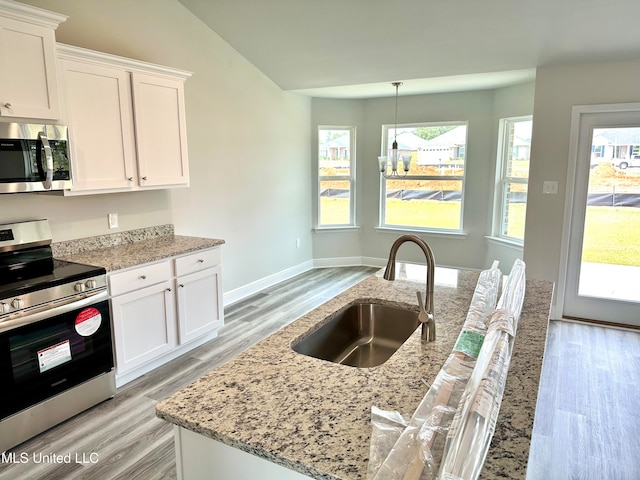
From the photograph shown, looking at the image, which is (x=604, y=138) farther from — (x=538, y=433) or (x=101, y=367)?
(x=101, y=367)

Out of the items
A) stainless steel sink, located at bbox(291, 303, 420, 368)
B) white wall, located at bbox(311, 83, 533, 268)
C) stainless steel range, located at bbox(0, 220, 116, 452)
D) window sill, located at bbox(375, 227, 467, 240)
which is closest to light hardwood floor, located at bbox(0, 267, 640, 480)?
stainless steel range, located at bbox(0, 220, 116, 452)

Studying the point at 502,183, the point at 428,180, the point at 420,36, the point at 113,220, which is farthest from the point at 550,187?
the point at 113,220

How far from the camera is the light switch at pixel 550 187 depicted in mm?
4078

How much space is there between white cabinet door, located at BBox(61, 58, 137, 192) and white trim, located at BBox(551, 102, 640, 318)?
388 centimetres

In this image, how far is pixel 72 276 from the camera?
2439mm

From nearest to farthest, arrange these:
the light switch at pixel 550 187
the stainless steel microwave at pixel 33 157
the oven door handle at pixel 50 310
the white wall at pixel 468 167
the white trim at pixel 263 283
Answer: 1. the oven door handle at pixel 50 310
2. the stainless steel microwave at pixel 33 157
3. the light switch at pixel 550 187
4. the white trim at pixel 263 283
5. the white wall at pixel 468 167

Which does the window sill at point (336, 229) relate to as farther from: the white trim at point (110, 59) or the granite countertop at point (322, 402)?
the granite countertop at point (322, 402)

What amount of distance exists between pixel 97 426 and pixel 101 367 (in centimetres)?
35

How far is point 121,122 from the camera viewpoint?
3.03 m

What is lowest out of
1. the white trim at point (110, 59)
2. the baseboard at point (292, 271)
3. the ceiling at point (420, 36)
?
the baseboard at point (292, 271)

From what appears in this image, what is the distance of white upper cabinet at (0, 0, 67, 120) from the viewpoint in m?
2.28

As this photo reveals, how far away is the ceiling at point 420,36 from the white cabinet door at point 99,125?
4.53 feet

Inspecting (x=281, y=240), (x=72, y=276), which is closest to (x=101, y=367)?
(x=72, y=276)

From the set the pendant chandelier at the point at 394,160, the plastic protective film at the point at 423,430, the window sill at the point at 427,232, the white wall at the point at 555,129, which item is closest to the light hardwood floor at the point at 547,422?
the white wall at the point at 555,129
